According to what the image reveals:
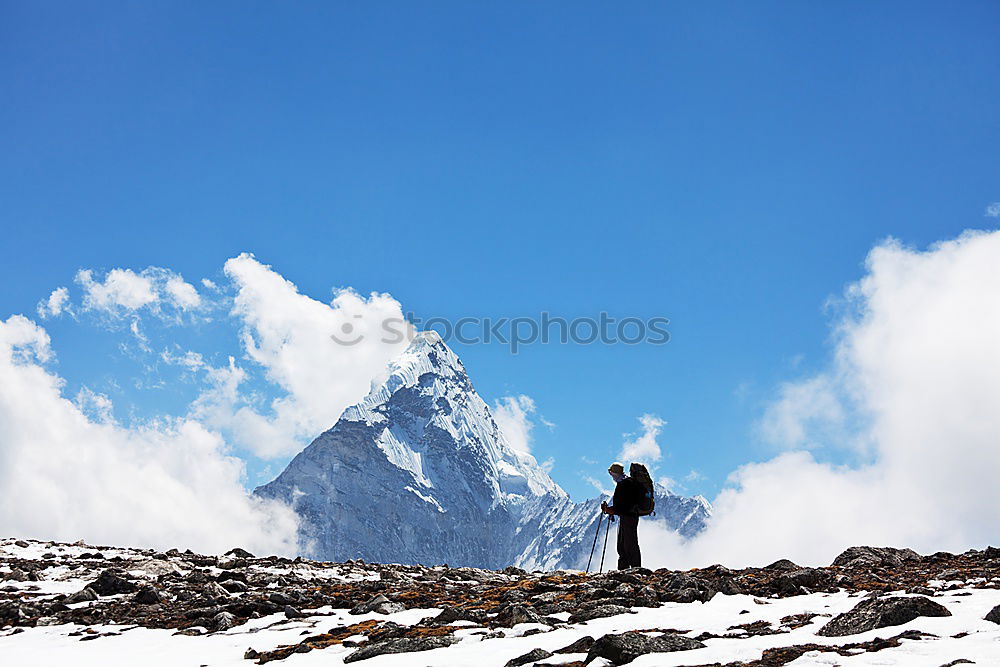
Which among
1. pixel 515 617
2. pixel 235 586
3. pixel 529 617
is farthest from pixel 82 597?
pixel 529 617

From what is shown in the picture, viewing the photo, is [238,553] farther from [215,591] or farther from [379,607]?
[379,607]

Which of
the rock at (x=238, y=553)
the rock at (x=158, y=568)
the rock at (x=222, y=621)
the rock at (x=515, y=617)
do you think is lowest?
the rock at (x=515, y=617)

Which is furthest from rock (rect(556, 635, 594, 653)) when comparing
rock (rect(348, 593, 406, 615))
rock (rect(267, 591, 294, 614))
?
rock (rect(267, 591, 294, 614))

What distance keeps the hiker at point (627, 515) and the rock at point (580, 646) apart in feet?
38.9

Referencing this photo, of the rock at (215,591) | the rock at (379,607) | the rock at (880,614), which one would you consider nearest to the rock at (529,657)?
the rock at (880,614)

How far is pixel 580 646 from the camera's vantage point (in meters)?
9.80

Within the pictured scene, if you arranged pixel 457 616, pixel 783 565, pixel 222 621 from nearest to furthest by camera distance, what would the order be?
pixel 457 616, pixel 222 621, pixel 783 565

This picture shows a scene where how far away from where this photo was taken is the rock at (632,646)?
29.6 ft

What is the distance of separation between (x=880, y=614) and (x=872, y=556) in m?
12.6

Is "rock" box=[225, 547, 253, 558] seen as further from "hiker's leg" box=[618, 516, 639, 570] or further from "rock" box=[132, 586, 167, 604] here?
"hiker's leg" box=[618, 516, 639, 570]

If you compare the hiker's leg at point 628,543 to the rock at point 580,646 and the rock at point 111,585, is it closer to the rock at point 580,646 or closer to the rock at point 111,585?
the rock at point 580,646

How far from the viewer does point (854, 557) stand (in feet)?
67.7

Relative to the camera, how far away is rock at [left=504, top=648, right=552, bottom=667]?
9.38 m

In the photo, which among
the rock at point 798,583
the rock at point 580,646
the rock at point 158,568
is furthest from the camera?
the rock at point 158,568
